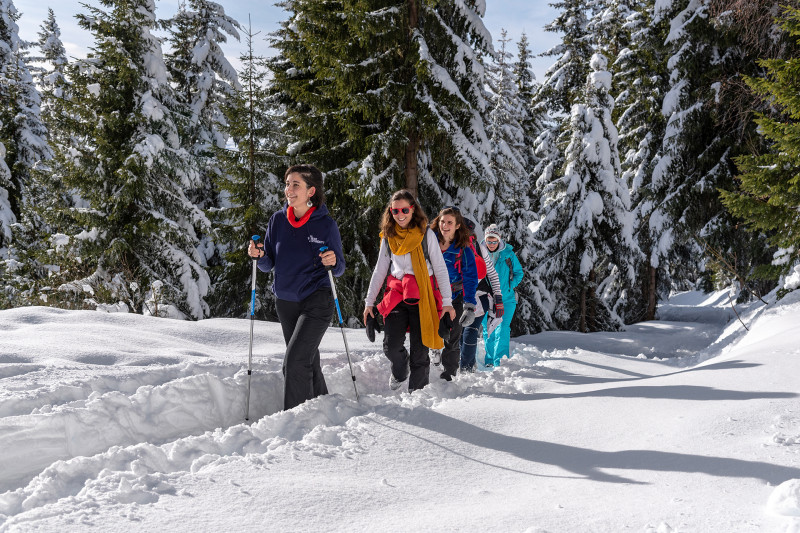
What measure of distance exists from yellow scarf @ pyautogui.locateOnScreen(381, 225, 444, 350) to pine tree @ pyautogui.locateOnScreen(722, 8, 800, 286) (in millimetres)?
6391

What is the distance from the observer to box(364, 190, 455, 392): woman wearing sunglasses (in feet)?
18.3

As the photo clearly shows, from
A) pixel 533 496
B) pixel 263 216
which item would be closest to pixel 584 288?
pixel 263 216

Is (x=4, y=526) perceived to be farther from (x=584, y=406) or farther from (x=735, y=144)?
(x=735, y=144)

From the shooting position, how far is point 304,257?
4.97 m

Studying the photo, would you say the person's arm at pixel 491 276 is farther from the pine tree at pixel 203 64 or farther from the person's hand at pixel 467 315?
the pine tree at pixel 203 64

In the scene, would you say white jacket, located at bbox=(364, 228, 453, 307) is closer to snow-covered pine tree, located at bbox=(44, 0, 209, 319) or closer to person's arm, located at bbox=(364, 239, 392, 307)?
person's arm, located at bbox=(364, 239, 392, 307)

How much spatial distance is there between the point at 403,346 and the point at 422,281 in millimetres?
756

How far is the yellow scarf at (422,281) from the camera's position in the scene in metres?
5.56

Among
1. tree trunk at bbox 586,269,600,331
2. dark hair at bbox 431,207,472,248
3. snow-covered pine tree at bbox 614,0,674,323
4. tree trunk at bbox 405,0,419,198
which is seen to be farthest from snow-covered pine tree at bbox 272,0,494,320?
tree trunk at bbox 586,269,600,331

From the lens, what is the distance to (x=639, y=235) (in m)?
21.0

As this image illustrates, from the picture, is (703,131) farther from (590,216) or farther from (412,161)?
(412,161)

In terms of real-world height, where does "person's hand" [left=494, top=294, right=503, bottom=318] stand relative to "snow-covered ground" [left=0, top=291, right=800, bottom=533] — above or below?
above

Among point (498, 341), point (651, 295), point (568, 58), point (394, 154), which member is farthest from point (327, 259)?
point (568, 58)

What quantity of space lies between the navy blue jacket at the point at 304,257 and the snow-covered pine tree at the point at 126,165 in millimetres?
9435
